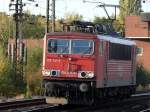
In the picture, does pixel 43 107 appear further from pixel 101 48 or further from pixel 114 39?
pixel 114 39

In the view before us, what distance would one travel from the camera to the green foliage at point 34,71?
36.1 meters

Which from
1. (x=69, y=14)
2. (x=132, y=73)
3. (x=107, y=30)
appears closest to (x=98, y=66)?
(x=107, y=30)

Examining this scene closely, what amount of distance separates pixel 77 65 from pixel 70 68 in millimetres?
295

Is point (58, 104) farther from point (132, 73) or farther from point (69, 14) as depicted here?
point (69, 14)

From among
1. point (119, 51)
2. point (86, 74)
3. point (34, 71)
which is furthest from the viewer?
point (34, 71)

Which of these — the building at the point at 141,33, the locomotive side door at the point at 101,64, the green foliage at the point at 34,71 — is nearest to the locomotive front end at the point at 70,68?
the locomotive side door at the point at 101,64

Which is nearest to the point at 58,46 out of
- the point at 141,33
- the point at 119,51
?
the point at 119,51

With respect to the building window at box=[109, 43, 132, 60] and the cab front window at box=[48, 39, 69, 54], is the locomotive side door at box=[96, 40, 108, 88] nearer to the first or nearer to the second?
the building window at box=[109, 43, 132, 60]

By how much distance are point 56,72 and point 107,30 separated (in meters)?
4.09

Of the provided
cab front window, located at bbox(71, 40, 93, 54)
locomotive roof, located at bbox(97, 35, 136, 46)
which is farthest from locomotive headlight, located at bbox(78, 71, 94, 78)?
locomotive roof, located at bbox(97, 35, 136, 46)

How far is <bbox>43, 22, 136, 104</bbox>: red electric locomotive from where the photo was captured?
70.3ft

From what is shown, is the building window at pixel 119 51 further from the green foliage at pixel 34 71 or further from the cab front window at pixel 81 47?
the green foliage at pixel 34 71

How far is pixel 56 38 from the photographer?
22188mm

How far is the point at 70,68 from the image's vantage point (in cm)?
2166
